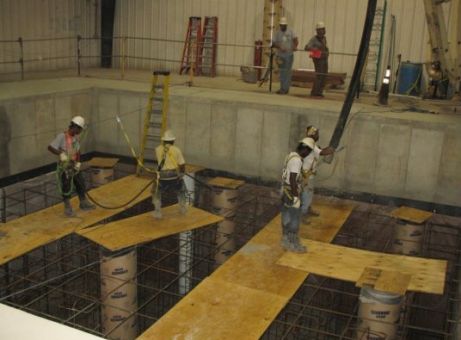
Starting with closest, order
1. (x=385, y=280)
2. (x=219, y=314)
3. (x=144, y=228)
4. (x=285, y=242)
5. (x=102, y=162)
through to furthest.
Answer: (x=219, y=314), (x=385, y=280), (x=285, y=242), (x=144, y=228), (x=102, y=162)

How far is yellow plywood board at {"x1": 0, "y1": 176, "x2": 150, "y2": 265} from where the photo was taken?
33.2 feet

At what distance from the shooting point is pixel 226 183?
13734 millimetres

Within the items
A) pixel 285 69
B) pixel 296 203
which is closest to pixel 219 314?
pixel 296 203

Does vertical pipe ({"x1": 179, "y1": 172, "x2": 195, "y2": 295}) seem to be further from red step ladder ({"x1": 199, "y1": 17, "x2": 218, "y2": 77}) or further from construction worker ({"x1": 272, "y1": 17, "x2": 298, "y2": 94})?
red step ladder ({"x1": 199, "y1": 17, "x2": 218, "y2": 77})

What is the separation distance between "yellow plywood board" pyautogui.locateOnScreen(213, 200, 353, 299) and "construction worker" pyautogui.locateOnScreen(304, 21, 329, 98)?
4.59 meters

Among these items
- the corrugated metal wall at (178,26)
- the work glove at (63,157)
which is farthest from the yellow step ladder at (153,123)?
the work glove at (63,157)

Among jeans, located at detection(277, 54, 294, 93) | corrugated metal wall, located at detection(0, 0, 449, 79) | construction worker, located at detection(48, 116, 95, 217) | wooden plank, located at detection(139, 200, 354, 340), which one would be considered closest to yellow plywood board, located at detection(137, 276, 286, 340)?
wooden plank, located at detection(139, 200, 354, 340)

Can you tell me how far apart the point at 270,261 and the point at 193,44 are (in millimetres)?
12201

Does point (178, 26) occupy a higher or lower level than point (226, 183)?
higher

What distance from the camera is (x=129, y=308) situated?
10227mm

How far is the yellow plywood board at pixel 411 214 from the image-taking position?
39.2 ft

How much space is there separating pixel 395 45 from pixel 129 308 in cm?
1253

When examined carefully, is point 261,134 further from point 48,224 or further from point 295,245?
point 48,224

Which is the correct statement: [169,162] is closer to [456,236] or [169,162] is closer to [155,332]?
[155,332]
